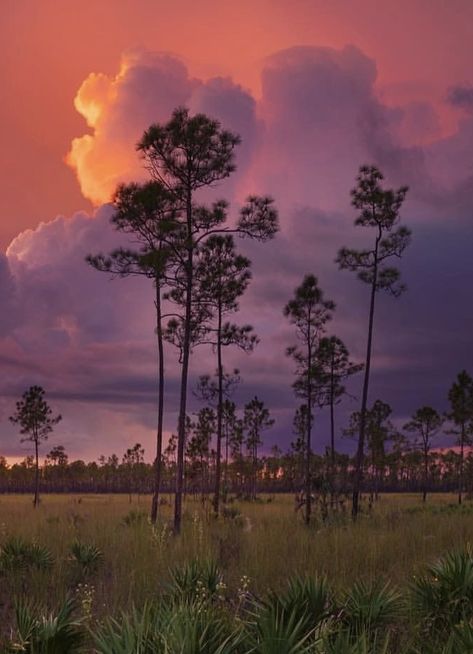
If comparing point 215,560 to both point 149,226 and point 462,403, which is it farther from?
point 462,403

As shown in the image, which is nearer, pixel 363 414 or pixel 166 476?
pixel 363 414

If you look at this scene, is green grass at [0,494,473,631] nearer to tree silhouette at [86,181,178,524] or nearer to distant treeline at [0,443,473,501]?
tree silhouette at [86,181,178,524]

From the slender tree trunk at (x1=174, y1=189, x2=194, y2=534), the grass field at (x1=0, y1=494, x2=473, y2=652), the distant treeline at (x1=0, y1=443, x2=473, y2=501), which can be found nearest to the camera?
the grass field at (x1=0, y1=494, x2=473, y2=652)

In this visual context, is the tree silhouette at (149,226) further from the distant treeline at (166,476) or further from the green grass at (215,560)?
the distant treeline at (166,476)

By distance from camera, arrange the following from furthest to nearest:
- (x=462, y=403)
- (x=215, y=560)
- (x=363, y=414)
Answer: (x=462, y=403), (x=363, y=414), (x=215, y=560)

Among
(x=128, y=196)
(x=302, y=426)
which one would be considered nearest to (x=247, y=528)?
(x=128, y=196)

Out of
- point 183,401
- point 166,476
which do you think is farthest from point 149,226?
point 166,476

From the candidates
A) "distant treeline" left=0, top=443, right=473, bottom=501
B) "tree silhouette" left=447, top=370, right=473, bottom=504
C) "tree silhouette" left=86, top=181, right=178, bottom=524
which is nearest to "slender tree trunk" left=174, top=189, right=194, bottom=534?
"tree silhouette" left=86, top=181, right=178, bottom=524

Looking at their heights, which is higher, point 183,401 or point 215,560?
point 183,401

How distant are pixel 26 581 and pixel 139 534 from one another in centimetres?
462

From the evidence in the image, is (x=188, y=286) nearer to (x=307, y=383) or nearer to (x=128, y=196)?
(x=128, y=196)

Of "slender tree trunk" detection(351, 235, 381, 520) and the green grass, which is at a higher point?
"slender tree trunk" detection(351, 235, 381, 520)

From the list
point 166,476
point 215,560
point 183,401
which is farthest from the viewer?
point 166,476

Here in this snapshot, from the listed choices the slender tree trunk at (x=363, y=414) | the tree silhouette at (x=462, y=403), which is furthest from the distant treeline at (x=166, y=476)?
the slender tree trunk at (x=363, y=414)
